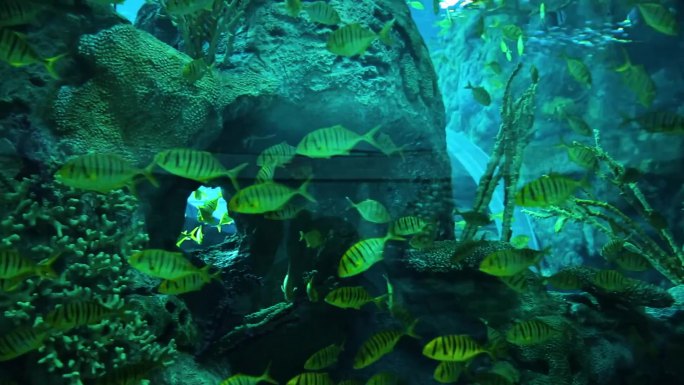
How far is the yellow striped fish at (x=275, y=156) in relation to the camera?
14.8 feet

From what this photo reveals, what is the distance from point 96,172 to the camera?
2.97 m

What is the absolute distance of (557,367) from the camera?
4.50m

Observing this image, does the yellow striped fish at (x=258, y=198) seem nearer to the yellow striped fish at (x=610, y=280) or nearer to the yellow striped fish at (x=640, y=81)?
the yellow striped fish at (x=610, y=280)

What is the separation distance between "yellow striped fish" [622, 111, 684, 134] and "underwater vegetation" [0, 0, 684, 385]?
2cm

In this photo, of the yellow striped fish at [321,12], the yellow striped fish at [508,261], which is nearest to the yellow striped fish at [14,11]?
the yellow striped fish at [321,12]

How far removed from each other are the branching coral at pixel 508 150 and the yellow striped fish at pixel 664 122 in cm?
141

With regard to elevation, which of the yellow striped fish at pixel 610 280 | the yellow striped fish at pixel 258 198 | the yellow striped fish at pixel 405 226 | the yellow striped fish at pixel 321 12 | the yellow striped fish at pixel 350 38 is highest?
the yellow striped fish at pixel 321 12

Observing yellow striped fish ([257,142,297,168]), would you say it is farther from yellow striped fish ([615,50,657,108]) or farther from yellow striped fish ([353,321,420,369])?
yellow striped fish ([615,50,657,108])

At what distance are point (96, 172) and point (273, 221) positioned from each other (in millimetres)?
2715

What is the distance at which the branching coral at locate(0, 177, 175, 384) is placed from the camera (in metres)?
3.14

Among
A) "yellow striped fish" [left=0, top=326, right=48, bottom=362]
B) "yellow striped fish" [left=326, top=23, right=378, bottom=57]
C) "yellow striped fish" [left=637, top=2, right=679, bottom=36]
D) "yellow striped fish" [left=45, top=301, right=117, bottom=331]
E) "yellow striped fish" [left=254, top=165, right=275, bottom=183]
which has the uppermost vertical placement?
"yellow striped fish" [left=637, top=2, right=679, bottom=36]

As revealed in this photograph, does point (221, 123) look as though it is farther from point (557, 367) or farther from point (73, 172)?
A: point (557, 367)

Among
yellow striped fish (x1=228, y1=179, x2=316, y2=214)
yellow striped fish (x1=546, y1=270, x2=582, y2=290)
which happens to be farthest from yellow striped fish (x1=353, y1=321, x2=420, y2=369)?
yellow striped fish (x1=546, y1=270, x2=582, y2=290)

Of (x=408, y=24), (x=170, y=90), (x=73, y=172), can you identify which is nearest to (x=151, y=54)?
(x=170, y=90)
